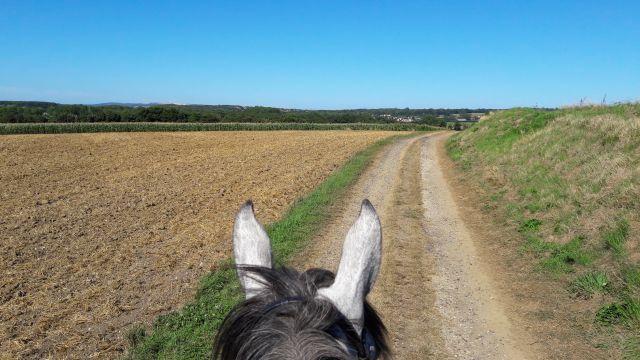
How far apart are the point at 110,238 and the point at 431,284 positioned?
9066 millimetres

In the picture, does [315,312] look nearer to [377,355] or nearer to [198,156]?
[377,355]

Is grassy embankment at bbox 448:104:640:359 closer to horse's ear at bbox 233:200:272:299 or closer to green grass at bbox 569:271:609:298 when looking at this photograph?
green grass at bbox 569:271:609:298

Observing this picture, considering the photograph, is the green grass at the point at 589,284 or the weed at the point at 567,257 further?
the weed at the point at 567,257

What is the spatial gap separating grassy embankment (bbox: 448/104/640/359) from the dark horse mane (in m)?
5.18

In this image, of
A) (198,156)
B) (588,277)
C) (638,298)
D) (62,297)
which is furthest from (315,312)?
(198,156)

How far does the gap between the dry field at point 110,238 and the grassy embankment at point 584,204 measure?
21.3 ft

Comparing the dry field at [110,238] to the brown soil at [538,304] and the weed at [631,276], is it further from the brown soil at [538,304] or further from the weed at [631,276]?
the weed at [631,276]

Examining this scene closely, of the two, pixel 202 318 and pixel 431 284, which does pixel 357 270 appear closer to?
pixel 202 318

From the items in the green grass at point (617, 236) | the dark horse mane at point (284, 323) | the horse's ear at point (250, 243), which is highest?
the horse's ear at point (250, 243)

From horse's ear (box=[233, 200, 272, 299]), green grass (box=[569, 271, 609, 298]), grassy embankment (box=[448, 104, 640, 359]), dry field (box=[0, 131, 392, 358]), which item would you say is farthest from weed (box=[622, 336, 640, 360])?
dry field (box=[0, 131, 392, 358])

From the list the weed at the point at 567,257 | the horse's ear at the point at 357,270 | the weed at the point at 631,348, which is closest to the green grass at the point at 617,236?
the weed at the point at 567,257

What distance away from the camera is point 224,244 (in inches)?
435

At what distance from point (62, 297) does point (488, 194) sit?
11.8 m

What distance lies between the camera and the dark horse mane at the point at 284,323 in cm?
147
